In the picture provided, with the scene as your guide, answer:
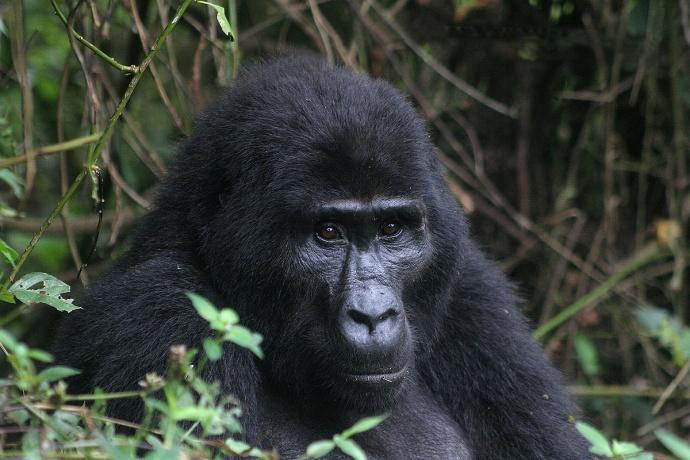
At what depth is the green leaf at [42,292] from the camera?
2.94 metres

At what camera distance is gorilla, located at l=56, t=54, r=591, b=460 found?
10.9 ft

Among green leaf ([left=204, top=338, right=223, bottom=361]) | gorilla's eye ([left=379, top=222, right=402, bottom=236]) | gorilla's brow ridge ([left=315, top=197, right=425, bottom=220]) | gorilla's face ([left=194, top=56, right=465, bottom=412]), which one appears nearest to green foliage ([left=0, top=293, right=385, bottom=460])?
green leaf ([left=204, top=338, right=223, bottom=361])

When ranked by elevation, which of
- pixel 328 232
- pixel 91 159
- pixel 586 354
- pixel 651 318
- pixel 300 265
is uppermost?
pixel 91 159

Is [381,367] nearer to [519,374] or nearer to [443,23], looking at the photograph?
[519,374]

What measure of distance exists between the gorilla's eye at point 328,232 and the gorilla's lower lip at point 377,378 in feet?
1.63

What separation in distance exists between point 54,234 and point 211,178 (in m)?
3.07

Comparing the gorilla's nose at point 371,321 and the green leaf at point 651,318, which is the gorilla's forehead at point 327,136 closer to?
the gorilla's nose at point 371,321

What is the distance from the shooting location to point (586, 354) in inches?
236

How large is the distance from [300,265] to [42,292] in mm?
883

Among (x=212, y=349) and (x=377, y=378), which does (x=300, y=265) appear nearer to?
(x=377, y=378)

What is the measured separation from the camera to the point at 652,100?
6.09 m

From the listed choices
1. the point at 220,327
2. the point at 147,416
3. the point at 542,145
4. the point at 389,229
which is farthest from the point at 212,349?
the point at 542,145

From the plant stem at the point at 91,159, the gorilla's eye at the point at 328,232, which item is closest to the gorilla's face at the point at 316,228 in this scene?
the gorilla's eye at the point at 328,232

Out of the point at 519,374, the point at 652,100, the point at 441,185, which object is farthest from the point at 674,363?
the point at 441,185
